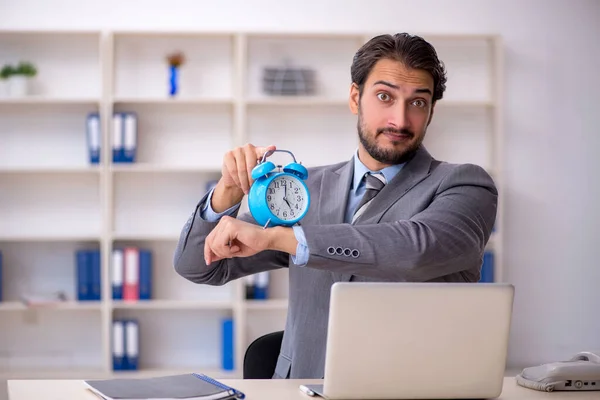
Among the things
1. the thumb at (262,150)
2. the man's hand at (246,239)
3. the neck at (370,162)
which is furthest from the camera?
the neck at (370,162)

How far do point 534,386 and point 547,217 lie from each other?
11.1 feet

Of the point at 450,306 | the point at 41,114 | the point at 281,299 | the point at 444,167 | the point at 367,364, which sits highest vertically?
the point at 41,114

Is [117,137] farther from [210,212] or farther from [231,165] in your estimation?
[231,165]

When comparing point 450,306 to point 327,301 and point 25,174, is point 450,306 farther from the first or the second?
point 25,174

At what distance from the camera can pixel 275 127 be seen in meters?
4.89

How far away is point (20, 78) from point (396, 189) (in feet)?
10.3

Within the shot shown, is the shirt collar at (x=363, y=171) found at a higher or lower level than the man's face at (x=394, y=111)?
lower

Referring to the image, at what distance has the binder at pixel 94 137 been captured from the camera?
4562mm

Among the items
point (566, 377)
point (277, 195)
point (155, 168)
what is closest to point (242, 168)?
point (277, 195)

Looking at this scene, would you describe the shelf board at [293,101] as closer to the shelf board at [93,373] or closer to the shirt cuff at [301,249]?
the shelf board at [93,373]

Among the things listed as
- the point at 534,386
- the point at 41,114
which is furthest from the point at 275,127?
the point at 534,386

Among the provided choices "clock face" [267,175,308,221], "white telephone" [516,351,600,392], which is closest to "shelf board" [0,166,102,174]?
"clock face" [267,175,308,221]

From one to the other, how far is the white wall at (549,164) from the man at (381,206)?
289 centimetres

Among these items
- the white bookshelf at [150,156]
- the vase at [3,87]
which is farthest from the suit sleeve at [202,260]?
the vase at [3,87]
